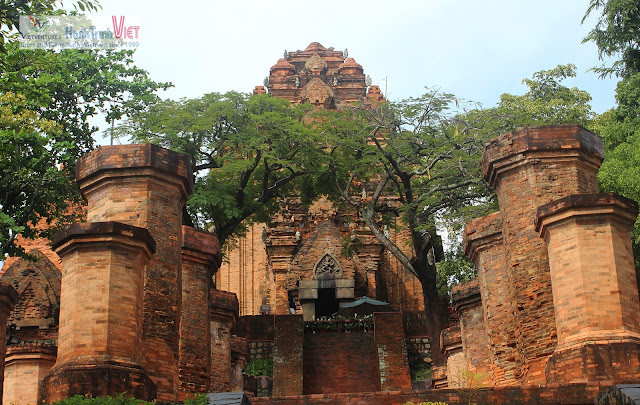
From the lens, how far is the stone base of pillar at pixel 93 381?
12.0 metres

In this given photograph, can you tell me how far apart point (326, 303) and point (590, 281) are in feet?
77.2

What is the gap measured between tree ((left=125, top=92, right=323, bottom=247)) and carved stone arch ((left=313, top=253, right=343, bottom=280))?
9.03m

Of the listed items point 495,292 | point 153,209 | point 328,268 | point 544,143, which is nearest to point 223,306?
point 495,292

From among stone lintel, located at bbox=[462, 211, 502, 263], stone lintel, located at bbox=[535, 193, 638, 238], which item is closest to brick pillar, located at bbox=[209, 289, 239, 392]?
stone lintel, located at bbox=[462, 211, 502, 263]

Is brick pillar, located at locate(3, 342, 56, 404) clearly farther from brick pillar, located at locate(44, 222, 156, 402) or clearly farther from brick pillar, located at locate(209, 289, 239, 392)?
brick pillar, located at locate(44, 222, 156, 402)

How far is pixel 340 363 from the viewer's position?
25375 millimetres

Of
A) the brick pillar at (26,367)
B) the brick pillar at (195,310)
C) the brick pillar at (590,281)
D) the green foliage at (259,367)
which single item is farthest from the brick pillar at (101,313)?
the green foliage at (259,367)

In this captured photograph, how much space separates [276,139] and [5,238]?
28.2 ft

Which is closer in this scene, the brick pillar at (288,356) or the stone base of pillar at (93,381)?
the stone base of pillar at (93,381)

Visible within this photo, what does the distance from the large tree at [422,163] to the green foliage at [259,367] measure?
17.0 ft

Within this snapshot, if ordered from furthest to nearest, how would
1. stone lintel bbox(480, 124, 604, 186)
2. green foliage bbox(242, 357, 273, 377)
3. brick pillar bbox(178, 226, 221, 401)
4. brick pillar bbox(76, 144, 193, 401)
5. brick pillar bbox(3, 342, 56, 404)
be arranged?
green foliage bbox(242, 357, 273, 377)
brick pillar bbox(3, 342, 56, 404)
brick pillar bbox(178, 226, 221, 401)
stone lintel bbox(480, 124, 604, 186)
brick pillar bbox(76, 144, 193, 401)

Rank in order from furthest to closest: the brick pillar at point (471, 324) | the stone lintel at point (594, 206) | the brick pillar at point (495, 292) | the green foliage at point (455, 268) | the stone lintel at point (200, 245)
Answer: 1. the green foliage at point (455, 268)
2. the brick pillar at point (471, 324)
3. the stone lintel at point (200, 245)
4. the brick pillar at point (495, 292)
5. the stone lintel at point (594, 206)

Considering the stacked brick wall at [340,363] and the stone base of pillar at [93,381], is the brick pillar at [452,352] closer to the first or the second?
the stacked brick wall at [340,363]

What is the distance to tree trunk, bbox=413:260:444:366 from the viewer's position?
24.2 metres
